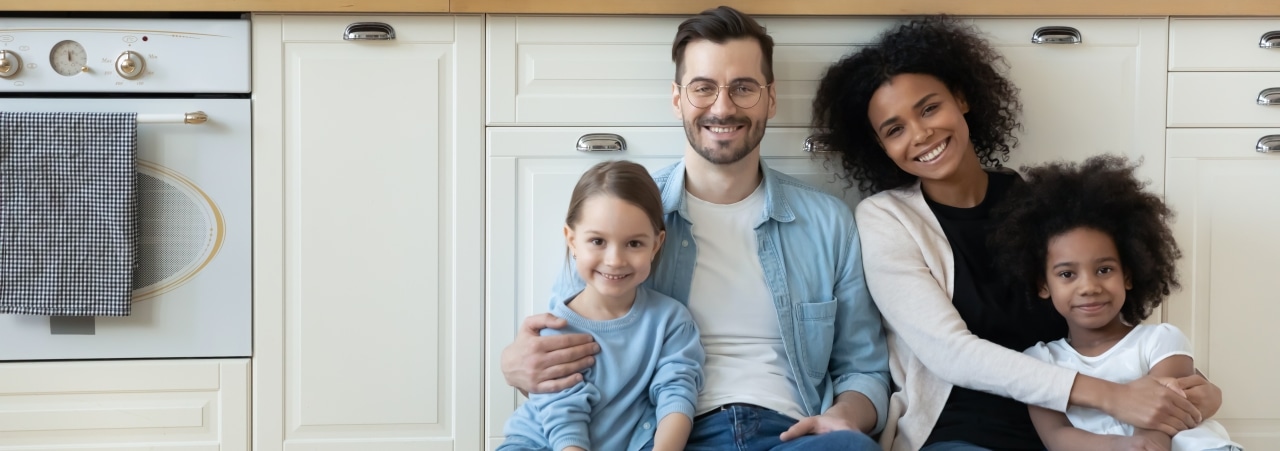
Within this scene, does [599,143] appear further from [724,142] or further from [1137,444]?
[1137,444]

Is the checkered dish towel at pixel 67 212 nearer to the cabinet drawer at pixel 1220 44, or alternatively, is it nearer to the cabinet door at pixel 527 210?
the cabinet door at pixel 527 210

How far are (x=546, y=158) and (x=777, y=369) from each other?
0.55 m

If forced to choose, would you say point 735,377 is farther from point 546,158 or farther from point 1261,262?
point 1261,262

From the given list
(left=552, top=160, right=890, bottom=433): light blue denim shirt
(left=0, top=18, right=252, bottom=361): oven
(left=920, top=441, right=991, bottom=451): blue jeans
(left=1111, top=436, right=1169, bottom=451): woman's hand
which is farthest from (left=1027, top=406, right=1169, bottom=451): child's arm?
(left=0, top=18, right=252, bottom=361): oven

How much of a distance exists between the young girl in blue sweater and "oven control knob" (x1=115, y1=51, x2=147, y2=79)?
31.9 inches

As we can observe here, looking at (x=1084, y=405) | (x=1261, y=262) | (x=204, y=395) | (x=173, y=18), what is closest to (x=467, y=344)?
(x=204, y=395)

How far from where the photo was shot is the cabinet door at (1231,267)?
1808mm

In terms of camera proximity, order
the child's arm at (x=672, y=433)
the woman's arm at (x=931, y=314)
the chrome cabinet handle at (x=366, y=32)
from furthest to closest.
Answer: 1. the chrome cabinet handle at (x=366, y=32)
2. the woman's arm at (x=931, y=314)
3. the child's arm at (x=672, y=433)

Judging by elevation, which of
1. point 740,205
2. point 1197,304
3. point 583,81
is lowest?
point 1197,304

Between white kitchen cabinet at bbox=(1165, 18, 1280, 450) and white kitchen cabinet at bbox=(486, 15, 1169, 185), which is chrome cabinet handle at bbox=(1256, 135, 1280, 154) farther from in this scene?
white kitchen cabinet at bbox=(486, 15, 1169, 185)

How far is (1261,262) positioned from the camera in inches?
71.7

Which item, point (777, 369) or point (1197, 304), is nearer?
point (777, 369)

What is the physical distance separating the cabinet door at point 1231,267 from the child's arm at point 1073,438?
1.52 feet

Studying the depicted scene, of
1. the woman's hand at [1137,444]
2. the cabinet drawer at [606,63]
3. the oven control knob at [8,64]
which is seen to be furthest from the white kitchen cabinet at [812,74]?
the oven control knob at [8,64]
